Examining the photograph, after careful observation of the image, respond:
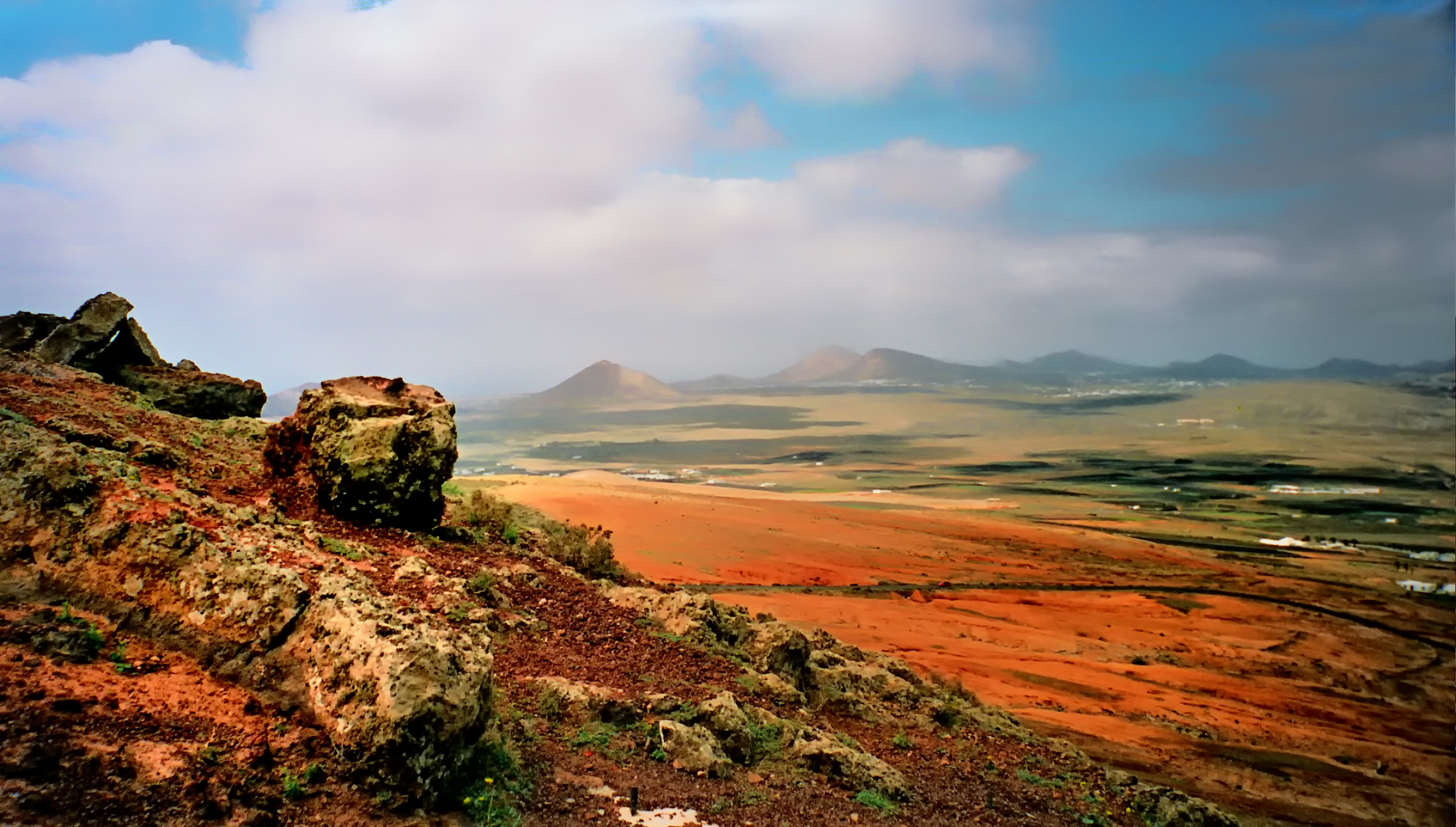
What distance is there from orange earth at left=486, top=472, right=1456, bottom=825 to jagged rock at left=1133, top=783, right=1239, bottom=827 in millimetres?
1459

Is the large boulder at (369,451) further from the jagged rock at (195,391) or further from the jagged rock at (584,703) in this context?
the jagged rock at (195,391)

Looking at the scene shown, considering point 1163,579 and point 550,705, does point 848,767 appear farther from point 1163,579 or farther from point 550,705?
point 1163,579

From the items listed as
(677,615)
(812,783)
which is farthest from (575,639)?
(812,783)

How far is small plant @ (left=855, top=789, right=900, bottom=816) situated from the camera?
6734mm

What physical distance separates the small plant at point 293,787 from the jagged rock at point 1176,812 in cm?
860

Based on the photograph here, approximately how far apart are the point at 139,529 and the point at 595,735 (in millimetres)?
4027

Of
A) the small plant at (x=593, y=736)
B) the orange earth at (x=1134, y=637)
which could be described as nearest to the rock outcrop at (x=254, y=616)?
the small plant at (x=593, y=736)

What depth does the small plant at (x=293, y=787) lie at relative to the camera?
4.20 m

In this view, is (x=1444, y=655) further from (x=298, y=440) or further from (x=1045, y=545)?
(x=298, y=440)

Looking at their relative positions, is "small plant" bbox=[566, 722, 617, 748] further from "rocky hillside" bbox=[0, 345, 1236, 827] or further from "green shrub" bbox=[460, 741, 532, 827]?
"green shrub" bbox=[460, 741, 532, 827]

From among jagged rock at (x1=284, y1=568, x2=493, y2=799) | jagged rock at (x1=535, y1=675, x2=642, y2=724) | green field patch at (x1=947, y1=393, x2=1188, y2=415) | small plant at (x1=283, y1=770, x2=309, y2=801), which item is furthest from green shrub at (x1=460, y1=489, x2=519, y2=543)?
green field patch at (x1=947, y1=393, x2=1188, y2=415)

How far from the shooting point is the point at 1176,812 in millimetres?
8086

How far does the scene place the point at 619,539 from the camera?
2314 cm

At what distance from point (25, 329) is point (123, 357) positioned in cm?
148
